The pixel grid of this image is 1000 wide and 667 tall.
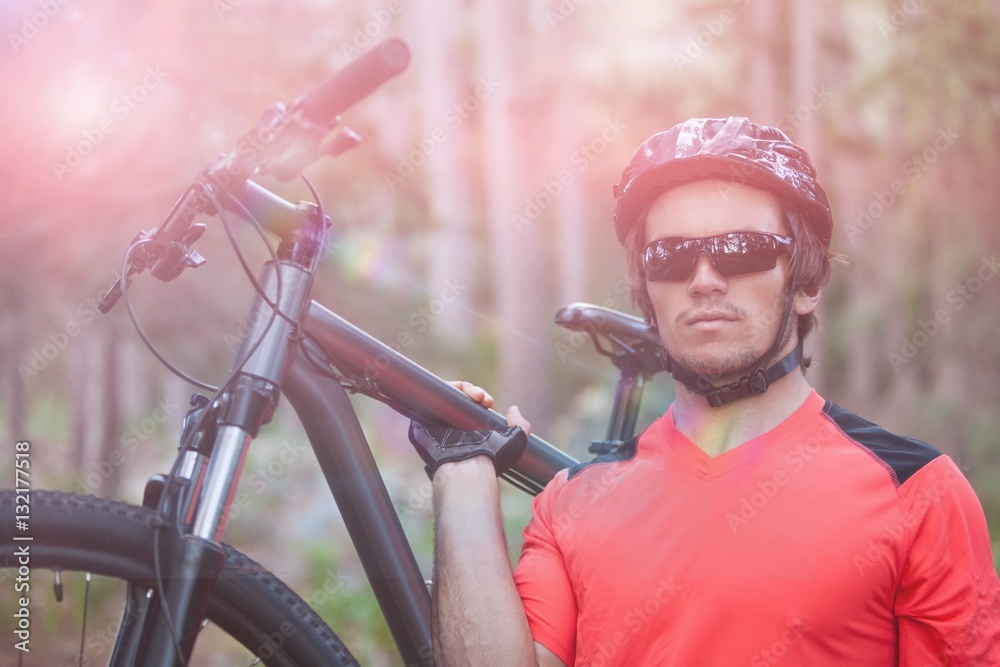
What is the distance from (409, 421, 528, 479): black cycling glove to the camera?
7.29ft

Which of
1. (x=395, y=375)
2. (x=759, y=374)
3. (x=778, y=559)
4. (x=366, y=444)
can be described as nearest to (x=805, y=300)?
(x=759, y=374)

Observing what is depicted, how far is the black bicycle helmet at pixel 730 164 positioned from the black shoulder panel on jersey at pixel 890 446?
507 mm

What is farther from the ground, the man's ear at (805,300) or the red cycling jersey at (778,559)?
the man's ear at (805,300)

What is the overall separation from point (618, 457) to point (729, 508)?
403mm

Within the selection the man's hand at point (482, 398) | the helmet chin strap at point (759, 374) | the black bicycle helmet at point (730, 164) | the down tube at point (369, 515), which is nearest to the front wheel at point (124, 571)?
the down tube at point (369, 515)

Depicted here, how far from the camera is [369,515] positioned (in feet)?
7.25

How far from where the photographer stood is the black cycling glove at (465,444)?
2.22 m

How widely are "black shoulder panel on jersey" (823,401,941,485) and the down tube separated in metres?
1.11

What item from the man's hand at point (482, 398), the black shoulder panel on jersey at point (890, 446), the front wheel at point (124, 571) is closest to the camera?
the front wheel at point (124, 571)

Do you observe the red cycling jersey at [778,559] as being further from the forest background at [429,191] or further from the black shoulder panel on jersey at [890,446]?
the forest background at [429,191]

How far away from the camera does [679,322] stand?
2.27m

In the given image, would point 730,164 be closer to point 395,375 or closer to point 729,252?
point 729,252

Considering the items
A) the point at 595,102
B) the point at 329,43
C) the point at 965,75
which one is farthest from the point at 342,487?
the point at 595,102

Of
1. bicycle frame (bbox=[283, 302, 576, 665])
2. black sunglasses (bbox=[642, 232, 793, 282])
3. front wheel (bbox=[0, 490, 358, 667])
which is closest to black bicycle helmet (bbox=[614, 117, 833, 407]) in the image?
black sunglasses (bbox=[642, 232, 793, 282])
